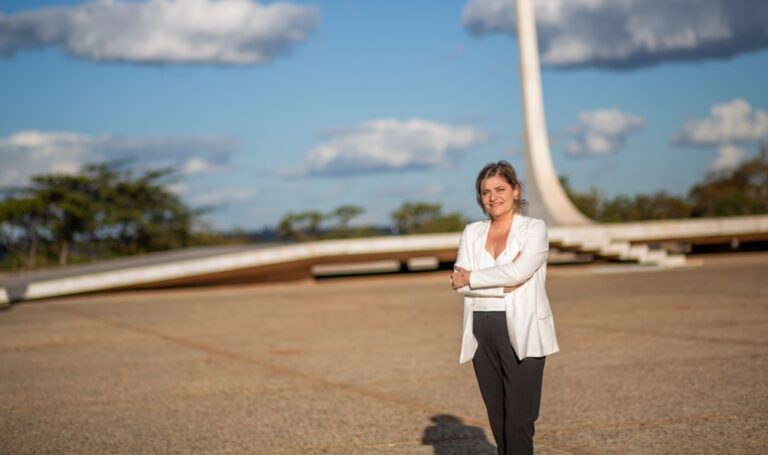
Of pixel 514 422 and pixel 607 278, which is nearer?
pixel 514 422

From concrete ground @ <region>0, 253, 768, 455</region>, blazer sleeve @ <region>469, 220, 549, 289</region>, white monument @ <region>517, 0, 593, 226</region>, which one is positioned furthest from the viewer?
white monument @ <region>517, 0, 593, 226</region>

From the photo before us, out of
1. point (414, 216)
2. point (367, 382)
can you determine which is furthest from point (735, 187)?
point (367, 382)

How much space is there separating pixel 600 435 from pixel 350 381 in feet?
9.75

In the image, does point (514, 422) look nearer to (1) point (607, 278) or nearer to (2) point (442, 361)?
(2) point (442, 361)

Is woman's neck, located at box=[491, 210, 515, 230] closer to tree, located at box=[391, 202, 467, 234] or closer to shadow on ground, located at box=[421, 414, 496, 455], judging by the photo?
shadow on ground, located at box=[421, 414, 496, 455]

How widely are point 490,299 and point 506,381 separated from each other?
0.37 meters

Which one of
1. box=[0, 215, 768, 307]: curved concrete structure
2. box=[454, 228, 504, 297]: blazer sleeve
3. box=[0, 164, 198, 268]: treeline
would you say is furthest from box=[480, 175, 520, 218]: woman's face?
box=[0, 164, 198, 268]: treeline

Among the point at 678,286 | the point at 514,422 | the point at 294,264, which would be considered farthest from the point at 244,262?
the point at 514,422

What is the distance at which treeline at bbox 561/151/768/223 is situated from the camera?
58.5 meters

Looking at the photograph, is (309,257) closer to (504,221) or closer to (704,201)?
(504,221)

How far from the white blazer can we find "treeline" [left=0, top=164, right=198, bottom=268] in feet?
146

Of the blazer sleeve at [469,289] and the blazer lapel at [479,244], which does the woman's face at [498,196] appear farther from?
the blazer sleeve at [469,289]

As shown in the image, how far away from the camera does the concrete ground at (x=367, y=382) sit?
5.74m

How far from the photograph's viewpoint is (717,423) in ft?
18.8
